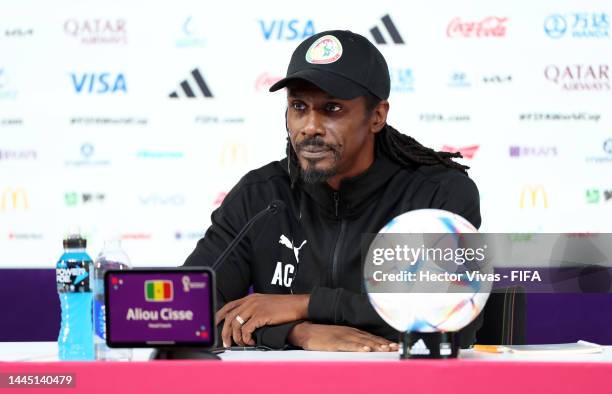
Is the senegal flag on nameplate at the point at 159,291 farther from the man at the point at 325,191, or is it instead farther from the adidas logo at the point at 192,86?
the adidas logo at the point at 192,86

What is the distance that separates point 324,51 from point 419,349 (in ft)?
3.30

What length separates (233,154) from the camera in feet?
14.5

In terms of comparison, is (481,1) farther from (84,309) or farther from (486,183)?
(84,309)

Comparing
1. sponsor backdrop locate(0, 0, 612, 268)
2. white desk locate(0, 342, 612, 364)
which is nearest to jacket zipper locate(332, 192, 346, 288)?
white desk locate(0, 342, 612, 364)

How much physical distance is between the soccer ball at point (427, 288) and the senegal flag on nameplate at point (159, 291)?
1.03 feet

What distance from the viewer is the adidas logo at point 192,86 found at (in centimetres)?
445

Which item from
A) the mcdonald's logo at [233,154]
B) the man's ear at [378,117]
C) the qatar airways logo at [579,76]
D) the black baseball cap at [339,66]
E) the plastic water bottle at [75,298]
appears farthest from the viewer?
the mcdonald's logo at [233,154]

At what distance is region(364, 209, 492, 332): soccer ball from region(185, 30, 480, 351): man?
1.95ft

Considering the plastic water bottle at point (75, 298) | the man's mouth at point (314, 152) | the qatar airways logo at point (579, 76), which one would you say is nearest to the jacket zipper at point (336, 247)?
the man's mouth at point (314, 152)

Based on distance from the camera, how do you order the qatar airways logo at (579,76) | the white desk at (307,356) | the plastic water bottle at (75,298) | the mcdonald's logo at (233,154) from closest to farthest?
the white desk at (307,356) → the plastic water bottle at (75,298) → the qatar airways logo at (579,76) → the mcdonald's logo at (233,154)

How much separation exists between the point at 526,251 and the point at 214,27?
164cm

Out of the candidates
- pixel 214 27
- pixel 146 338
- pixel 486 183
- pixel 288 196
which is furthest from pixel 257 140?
pixel 146 338

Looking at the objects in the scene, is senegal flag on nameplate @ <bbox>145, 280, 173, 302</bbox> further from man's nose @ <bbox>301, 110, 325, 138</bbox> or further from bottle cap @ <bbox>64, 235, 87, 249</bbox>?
man's nose @ <bbox>301, 110, 325, 138</bbox>

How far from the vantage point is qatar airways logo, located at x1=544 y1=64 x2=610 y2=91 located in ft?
14.2
